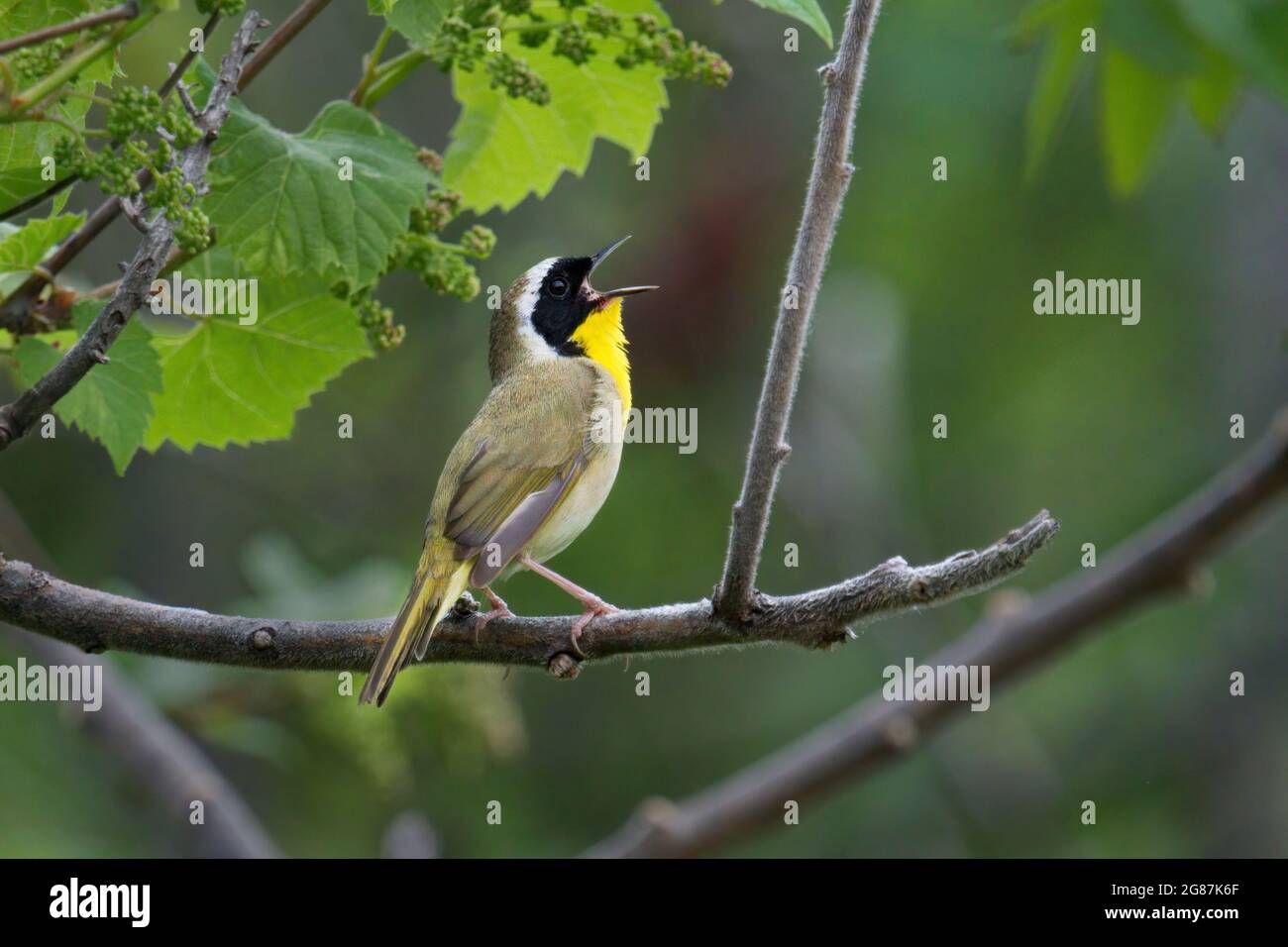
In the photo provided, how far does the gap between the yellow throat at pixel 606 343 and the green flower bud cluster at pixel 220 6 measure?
291 cm

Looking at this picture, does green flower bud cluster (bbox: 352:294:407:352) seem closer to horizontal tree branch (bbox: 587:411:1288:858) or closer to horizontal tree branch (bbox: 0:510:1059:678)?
horizontal tree branch (bbox: 0:510:1059:678)

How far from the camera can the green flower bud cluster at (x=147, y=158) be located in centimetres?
251

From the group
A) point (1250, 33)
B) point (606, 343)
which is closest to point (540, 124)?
point (1250, 33)

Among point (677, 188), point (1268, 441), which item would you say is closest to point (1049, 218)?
point (677, 188)

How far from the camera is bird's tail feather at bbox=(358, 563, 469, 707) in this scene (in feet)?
10.4

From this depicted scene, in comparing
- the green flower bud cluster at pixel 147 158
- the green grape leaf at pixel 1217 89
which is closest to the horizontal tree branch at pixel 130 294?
the green flower bud cluster at pixel 147 158

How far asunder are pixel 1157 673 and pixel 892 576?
654 centimetres

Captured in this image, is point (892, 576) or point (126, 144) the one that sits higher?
point (126, 144)

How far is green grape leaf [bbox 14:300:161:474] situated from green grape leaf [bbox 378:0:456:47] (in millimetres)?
839

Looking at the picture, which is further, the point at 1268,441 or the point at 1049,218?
the point at 1049,218

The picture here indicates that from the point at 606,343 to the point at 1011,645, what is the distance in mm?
2401

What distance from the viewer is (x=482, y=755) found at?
5883 mm

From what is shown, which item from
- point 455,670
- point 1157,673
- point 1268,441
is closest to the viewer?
point 1268,441
